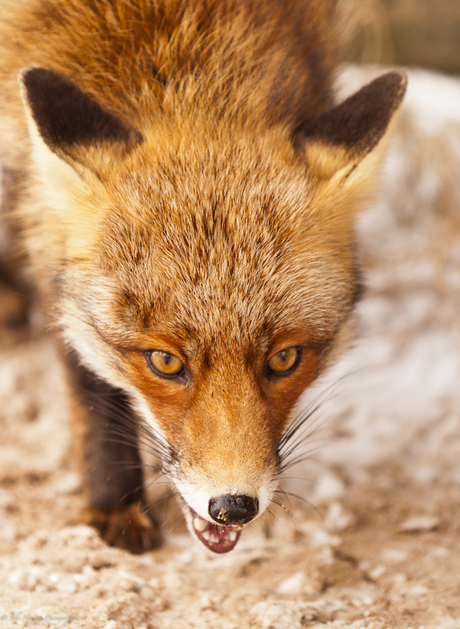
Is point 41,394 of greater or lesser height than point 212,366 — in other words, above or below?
below

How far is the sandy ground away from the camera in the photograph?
7.44 feet

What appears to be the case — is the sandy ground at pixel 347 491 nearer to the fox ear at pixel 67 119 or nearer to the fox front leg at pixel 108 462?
the fox front leg at pixel 108 462

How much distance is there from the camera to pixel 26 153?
8.48ft

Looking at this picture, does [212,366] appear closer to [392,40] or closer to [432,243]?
[432,243]

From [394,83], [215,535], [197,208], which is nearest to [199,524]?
[215,535]

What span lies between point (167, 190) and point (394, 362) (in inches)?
104

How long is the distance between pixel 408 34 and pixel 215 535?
4.70 m

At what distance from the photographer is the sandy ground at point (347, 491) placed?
227 centimetres

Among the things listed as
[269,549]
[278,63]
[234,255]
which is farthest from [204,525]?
[278,63]

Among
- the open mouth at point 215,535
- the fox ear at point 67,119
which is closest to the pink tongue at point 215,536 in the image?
the open mouth at point 215,535

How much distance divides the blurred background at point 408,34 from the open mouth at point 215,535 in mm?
4047

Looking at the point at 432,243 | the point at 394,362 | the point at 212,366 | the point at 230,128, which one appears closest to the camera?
the point at 212,366

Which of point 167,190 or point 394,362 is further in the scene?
point 394,362

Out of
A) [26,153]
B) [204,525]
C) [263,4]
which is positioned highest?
[263,4]
